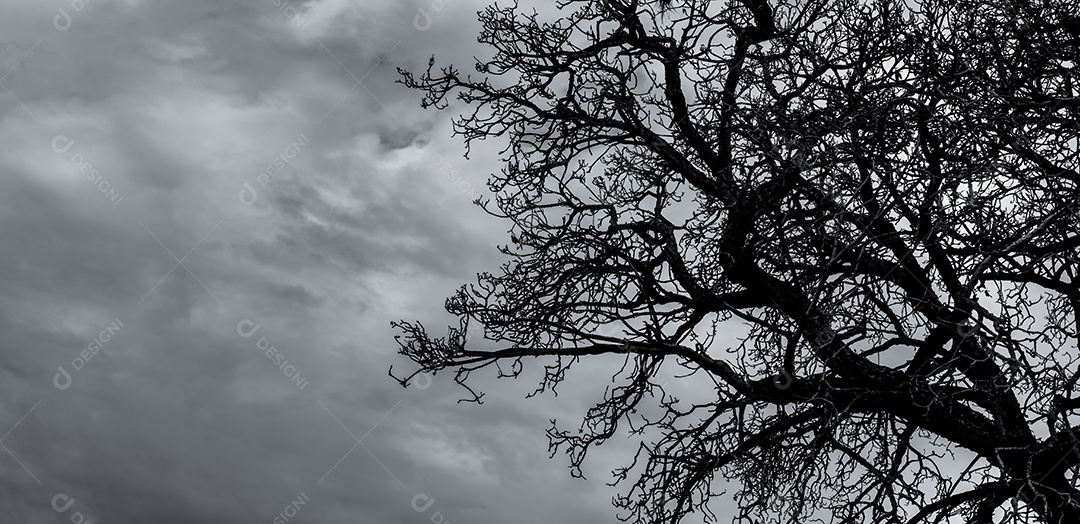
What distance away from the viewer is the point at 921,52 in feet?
24.3

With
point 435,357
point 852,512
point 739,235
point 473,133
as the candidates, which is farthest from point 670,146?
point 852,512

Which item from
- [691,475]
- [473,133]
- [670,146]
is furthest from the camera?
[473,133]

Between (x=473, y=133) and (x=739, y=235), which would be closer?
(x=739, y=235)

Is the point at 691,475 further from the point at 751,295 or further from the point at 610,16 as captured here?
the point at 610,16

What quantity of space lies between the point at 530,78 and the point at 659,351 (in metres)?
3.12

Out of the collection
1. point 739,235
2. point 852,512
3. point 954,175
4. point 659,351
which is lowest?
point 852,512

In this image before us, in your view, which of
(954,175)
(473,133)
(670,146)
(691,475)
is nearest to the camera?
(954,175)

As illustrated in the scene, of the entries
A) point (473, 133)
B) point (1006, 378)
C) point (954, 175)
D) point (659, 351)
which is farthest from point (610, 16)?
point (1006, 378)

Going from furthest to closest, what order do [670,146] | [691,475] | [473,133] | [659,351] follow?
[473,133], [670,146], [691,475], [659,351]

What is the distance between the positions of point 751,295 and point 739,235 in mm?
584

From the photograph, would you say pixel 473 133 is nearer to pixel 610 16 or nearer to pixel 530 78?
pixel 530 78

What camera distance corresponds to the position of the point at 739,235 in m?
7.55

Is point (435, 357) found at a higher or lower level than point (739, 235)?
lower

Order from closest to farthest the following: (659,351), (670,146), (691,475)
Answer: (659,351) → (691,475) → (670,146)
